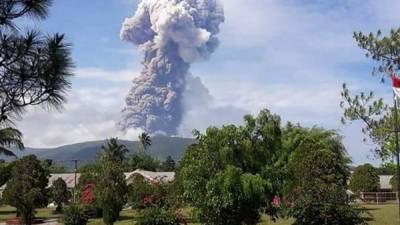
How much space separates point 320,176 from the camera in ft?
107

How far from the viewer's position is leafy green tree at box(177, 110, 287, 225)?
84.0 ft

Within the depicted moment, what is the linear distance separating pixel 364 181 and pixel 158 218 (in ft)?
196

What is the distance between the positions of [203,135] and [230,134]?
50.7 inches

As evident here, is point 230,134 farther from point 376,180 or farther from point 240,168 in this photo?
point 376,180

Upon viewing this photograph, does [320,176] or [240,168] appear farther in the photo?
[320,176]

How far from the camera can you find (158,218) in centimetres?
2872

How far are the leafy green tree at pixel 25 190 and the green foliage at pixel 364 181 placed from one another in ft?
140

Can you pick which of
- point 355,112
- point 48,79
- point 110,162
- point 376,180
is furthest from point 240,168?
point 376,180

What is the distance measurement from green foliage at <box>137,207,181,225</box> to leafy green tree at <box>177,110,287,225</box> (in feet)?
6.08

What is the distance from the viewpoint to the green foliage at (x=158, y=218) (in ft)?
94.1

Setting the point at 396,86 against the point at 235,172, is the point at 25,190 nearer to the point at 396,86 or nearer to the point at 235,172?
the point at 235,172


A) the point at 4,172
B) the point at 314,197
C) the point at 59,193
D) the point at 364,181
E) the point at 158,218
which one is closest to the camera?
the point at 314,197

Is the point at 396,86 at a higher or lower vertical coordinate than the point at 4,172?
higher

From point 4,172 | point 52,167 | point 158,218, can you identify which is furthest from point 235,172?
point 52,167
